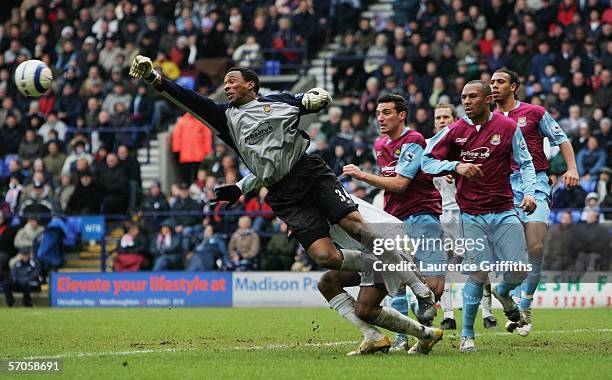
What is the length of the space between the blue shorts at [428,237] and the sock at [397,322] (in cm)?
142

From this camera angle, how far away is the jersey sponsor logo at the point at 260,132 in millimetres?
10359

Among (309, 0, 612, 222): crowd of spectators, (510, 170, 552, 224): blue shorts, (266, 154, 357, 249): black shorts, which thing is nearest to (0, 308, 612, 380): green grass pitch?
(266, 154, 357, 249): black shorts

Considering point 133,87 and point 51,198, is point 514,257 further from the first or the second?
point 133,87

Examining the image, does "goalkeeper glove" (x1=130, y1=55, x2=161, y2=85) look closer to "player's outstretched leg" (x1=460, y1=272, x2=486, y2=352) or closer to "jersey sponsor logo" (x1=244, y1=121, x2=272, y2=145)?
"jersey sponsor logo" (x1=244, y1=121, x2=272, y2=145)

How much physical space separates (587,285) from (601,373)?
35.2 feet

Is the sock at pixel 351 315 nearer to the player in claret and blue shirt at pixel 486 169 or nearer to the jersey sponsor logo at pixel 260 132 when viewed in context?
the player in claret and blue shirt at pixel 486 169

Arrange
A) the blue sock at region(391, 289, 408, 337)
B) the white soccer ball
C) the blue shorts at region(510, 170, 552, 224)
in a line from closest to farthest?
the blue sock at region(391, 289, 408, 337) → the blue shorts at region(510, 170, 552, 224) → the white soccer ball

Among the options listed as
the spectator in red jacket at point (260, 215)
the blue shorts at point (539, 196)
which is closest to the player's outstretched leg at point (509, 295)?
the blue shorts at point (539, 196)

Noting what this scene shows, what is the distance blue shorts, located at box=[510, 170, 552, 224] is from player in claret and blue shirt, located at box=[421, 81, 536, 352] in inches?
66.6

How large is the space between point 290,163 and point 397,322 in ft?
5.73

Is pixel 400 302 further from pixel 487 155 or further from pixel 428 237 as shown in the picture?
pixel 487 155

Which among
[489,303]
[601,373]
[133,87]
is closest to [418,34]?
[133,87]

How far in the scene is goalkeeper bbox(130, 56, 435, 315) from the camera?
10180 millimetres

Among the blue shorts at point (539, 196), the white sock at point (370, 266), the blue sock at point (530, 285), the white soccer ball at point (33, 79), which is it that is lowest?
the blue sock at point (530, 285)
